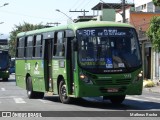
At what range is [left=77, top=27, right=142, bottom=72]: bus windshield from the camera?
1881cm

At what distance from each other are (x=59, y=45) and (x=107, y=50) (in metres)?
2.53

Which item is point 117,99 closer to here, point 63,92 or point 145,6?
point 63,92

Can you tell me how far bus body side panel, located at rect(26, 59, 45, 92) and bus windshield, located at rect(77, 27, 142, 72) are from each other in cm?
413

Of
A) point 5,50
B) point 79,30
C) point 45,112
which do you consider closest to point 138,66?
point 79,30

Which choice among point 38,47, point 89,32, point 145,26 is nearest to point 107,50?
point 89,32

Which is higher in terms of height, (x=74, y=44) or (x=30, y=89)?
(x=74, y=44)

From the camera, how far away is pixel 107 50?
747 inches

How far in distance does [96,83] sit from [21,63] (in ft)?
28.8

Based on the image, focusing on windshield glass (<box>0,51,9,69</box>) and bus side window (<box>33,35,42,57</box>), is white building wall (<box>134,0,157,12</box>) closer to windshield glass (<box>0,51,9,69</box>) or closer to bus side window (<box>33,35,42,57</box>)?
windshield glass (<box>0,51,9,69</box>)

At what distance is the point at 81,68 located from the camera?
1878cm

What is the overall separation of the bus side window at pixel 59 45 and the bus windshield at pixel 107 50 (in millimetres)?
1441

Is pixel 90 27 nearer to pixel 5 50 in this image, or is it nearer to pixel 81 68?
pixel 81 68

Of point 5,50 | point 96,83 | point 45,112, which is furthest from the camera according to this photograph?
point 5,50

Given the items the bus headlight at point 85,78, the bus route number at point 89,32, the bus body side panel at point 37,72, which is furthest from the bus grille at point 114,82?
the bus body side panel at point 37,72
